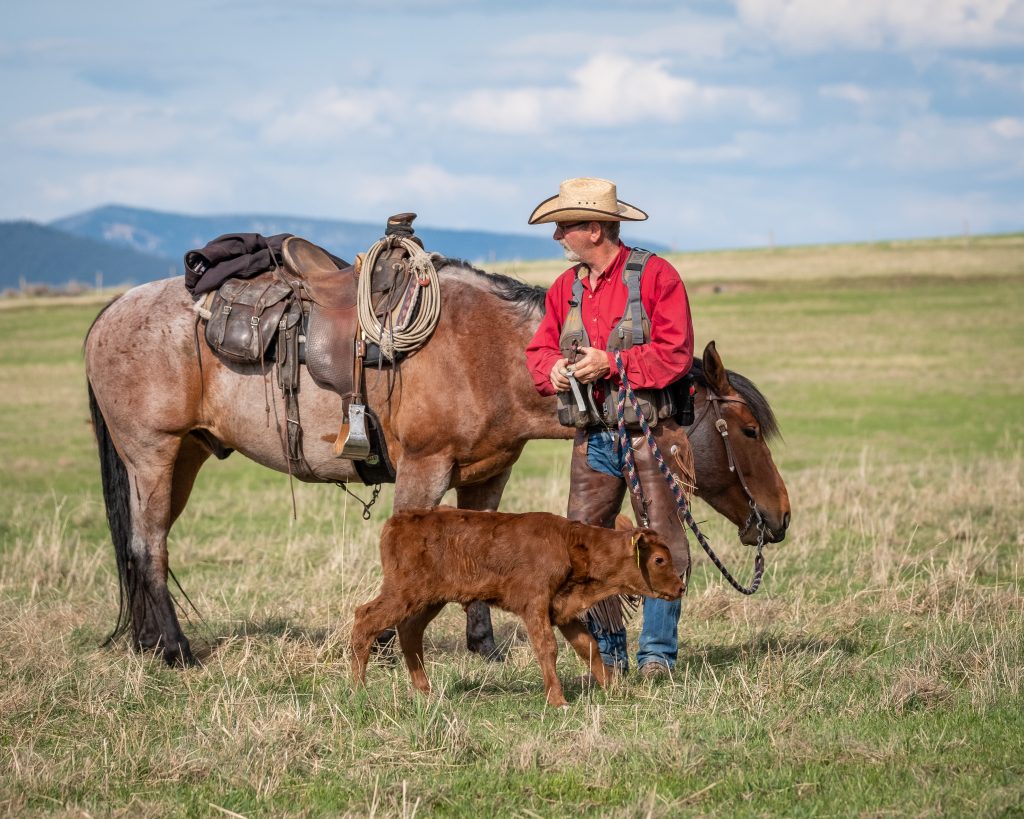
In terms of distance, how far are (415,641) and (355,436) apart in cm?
126

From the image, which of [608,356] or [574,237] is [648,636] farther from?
[574,237]

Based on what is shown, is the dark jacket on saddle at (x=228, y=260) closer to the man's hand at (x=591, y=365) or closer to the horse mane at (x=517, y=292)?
the horse mane at (x=517, y=292)

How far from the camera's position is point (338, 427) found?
6.96 meters

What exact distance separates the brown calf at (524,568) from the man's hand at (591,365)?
2.32ft

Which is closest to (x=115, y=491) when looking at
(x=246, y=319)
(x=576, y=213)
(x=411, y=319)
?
(x=246, y=319)

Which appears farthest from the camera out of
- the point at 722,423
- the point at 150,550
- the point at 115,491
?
the point at 115,491

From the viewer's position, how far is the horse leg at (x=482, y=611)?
275 inches

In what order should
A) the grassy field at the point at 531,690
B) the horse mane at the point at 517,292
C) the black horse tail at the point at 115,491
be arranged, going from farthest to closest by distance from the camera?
the black horse tail at the point at 115,491, the horse mane at the point at 517,292, the grassy field at the point at 531,690

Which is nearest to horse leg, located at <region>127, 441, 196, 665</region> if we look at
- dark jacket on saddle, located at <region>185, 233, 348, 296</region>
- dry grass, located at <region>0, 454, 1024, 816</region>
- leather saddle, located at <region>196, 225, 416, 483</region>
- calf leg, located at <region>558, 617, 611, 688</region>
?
dry grass, located at <region>0, 454, 1024, 816</region>

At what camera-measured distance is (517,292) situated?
6.89 metres

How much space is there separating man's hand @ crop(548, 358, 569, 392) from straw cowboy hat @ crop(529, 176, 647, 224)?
68cm

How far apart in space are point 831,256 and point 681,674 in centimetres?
5789

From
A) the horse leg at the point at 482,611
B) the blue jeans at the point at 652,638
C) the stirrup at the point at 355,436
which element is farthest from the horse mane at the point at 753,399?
the stirrup at the point at 355,436

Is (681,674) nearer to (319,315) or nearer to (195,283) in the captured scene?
(319,315)
